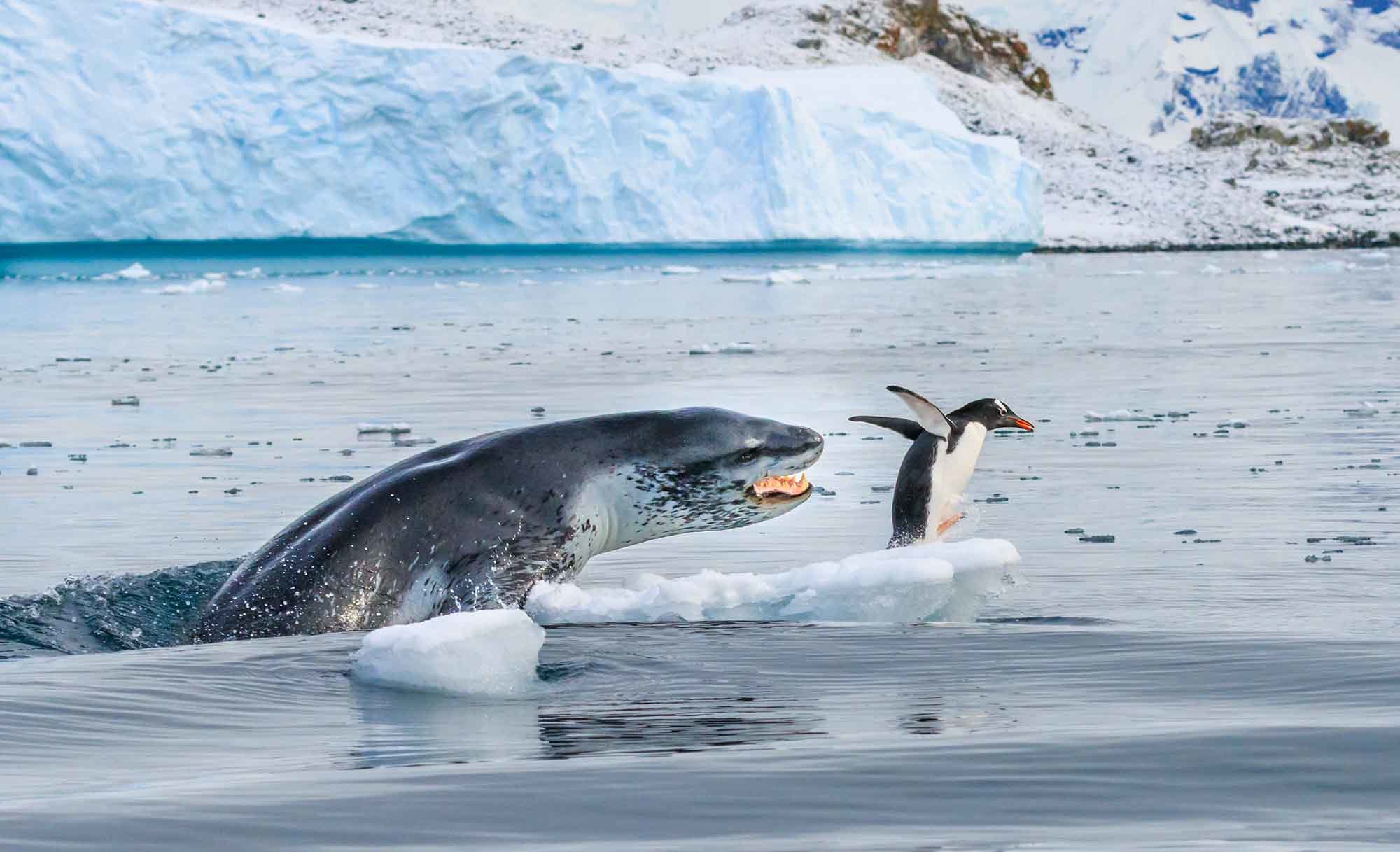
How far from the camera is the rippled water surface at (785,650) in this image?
8.95ft

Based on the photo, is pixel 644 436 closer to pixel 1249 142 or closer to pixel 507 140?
pixel 507 140

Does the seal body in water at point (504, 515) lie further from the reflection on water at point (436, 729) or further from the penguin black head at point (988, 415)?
the penguin black head at point (988, 415)

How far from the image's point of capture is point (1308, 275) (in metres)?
42.3

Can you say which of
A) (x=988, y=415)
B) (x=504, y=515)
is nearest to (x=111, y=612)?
(x=504, y=515)

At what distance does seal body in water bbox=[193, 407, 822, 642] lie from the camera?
525 cm

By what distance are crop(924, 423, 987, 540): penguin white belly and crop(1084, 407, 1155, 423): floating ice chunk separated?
401cm

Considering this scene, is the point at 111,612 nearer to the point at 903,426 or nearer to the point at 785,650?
the point at 785,650

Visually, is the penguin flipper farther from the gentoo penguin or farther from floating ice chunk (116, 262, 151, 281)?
floating ice chunk (116, 262, 151, 281)

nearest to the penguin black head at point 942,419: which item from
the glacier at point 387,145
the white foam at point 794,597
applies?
the white foam at point 794,597

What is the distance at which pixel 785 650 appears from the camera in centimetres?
452

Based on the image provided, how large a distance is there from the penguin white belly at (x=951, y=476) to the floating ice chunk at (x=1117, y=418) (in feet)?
13.2

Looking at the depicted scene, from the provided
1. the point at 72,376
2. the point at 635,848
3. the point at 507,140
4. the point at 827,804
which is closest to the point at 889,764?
the point at 827,804

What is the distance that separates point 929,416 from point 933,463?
242 mm

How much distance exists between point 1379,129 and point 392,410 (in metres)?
107
